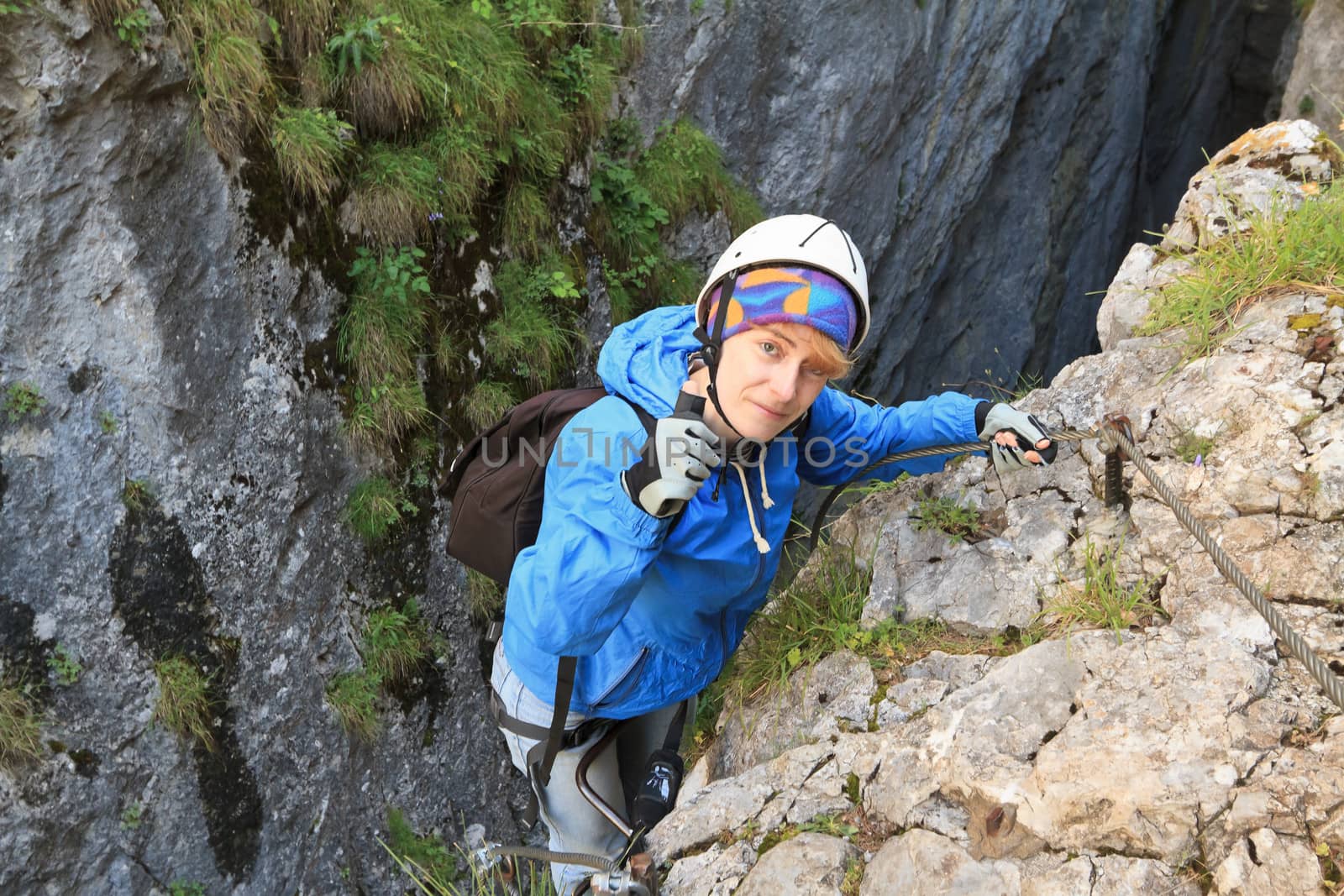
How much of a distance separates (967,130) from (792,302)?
30.2ft

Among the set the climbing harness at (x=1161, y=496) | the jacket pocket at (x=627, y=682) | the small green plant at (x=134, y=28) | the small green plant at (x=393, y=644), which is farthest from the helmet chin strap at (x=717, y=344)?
the small green plant at (x=134, y=28)

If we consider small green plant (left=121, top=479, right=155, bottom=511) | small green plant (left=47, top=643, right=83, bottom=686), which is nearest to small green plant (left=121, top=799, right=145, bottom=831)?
small green plant (left=47, top=643, right=83, bottom=686)

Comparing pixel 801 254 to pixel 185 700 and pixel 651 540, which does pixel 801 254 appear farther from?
pixel 185 700

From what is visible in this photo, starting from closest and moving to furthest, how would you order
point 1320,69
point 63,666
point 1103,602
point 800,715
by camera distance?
point 1103,602 < point 800,715 < point 63,666 < point 1320,69

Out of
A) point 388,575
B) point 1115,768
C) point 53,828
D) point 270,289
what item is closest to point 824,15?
point 270,289

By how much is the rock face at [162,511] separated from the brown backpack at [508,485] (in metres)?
2.36

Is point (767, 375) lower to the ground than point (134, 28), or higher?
lower

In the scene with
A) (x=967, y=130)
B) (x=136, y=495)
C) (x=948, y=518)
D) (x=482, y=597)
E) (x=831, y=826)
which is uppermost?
(x=948, y=518)

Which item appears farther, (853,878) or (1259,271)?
(1259,271)

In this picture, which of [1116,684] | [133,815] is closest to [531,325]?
[133,815]

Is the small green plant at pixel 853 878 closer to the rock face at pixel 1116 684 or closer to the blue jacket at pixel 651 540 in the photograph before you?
the rock face at pixel 1116 684

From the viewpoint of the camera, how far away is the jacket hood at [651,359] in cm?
283

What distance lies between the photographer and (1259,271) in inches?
143

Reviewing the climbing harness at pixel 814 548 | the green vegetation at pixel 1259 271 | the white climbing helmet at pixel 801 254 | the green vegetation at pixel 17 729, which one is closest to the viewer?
the climbing harness at pixel 814 548
